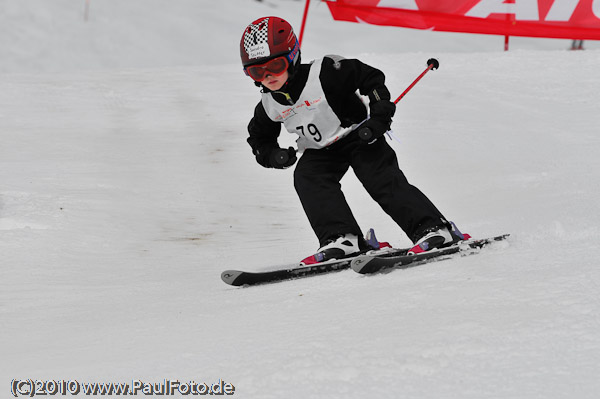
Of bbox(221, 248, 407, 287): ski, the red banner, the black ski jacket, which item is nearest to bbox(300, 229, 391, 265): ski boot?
bbox(221, 248, 407, 287): ski

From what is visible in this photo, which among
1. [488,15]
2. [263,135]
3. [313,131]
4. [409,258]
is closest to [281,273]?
[409,258]

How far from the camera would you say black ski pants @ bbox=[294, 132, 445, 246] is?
3.55 m

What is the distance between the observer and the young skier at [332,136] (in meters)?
3.57

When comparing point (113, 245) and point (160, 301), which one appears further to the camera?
point (113, 245)

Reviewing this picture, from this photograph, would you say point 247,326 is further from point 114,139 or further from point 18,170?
point 114,139

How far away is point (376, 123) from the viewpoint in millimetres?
3555

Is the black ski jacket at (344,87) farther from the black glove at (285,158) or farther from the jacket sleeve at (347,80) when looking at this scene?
the black glove at (285,158)

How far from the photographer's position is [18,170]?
6.05m

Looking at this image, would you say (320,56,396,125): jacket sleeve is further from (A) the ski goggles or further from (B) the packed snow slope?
(B) the packed snow slope

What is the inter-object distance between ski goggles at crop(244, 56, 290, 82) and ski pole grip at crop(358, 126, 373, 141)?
494 mm

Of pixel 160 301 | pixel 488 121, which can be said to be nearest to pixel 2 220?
pixel 160 301

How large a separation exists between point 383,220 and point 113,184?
2.16 meters

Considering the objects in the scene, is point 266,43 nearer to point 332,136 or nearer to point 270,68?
point 270,68

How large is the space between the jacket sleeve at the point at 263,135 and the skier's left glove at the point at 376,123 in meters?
0.57
